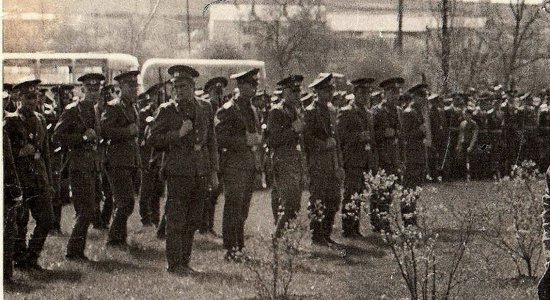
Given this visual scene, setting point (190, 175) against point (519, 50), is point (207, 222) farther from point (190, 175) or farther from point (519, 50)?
point (519, 50)

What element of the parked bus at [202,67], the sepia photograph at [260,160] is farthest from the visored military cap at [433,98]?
the parked bus at [202,67]

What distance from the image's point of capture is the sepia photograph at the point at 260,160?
714 cm

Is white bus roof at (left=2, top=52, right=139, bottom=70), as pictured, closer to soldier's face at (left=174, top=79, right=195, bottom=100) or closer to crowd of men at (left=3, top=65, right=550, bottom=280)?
crowd of men at (left=3, top=65, right=550, bottom=280)

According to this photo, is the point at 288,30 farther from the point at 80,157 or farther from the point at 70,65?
the point at 80,157

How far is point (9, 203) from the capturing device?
6.93 m

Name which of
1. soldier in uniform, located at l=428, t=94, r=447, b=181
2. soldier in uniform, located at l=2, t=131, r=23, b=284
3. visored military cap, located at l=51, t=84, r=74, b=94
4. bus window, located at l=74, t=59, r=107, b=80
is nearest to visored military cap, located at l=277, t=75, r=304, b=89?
soldier in uniform, located at l=2, t=131, r=23, b=284

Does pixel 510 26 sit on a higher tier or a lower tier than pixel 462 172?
higher

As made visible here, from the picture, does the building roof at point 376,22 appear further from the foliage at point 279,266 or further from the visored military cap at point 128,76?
the foliage at point 279,266

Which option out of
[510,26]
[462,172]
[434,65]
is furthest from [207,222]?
[462,172]

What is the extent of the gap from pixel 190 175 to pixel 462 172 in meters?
9.36

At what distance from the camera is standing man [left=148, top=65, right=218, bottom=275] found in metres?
7.53

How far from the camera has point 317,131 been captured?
926 cm

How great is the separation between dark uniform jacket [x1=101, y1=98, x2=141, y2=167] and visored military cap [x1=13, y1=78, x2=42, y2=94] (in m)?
1.14

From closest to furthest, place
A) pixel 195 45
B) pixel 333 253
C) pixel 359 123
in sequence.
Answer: pixel 333 253
pixel 359 123
pixel 195 45
